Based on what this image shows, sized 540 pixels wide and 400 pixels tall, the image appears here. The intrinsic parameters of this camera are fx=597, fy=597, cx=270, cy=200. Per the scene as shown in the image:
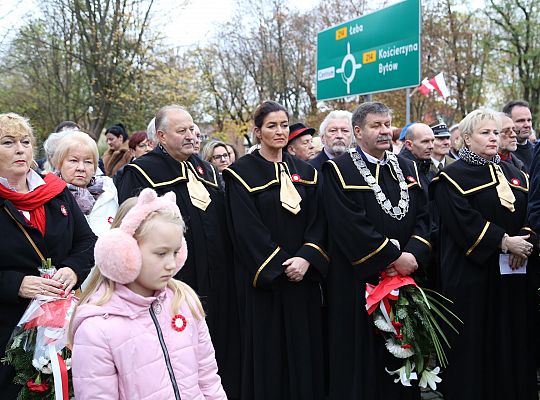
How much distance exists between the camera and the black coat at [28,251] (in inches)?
138

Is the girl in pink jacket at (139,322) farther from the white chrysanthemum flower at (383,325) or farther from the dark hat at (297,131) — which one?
the dark hat at (297,131)

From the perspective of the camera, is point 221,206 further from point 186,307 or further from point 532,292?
point 532,292

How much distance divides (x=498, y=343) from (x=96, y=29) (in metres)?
16.9

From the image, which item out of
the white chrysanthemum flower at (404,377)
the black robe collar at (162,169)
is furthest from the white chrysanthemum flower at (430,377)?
the black robe collar at (162,169)

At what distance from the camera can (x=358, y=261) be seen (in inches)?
182

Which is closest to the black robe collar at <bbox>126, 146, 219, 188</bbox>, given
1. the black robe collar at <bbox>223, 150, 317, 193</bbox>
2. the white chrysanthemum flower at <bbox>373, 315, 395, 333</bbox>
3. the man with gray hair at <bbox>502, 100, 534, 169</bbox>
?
the black robe collar at <bbox>223, 150, 317, 193</bbox>

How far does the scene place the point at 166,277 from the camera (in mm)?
2678

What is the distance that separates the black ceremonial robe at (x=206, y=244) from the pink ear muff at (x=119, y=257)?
2266 mm

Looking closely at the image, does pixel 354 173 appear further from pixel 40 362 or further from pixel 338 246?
pixel 40 362

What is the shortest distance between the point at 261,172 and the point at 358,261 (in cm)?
107

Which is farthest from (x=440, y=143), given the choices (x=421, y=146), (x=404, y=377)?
(x=404, y=377)

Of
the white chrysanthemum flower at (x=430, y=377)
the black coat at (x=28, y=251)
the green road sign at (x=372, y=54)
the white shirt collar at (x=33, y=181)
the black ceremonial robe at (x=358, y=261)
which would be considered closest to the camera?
the black coat at (x=28, y=251)

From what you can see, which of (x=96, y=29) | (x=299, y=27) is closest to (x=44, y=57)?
(x=96, y=29)

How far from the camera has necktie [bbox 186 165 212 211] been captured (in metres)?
5.01
